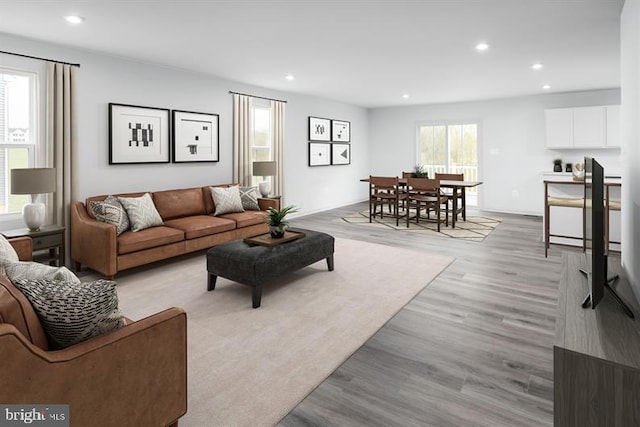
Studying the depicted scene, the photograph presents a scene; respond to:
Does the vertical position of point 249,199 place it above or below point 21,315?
above

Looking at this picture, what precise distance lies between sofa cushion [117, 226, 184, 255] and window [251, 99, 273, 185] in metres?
2.52

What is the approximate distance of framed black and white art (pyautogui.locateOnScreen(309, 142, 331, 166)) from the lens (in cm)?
825

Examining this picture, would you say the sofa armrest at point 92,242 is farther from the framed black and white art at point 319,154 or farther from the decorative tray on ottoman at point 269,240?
the framed black and white art at point 319,154

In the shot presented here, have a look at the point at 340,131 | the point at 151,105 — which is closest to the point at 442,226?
the point at 340,131

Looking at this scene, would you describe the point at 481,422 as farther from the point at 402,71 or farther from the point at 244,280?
the point at 402,71

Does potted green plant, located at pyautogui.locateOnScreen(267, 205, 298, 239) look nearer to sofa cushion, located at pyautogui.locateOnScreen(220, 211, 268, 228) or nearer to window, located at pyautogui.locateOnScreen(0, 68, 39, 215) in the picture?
sofa cushion, located at pyautogui.locateOnScreen(220, 211, 268, 228)

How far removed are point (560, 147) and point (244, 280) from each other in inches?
281

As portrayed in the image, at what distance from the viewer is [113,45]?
4262 millimetres

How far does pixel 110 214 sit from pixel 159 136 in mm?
1582

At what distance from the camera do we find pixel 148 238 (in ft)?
13.7

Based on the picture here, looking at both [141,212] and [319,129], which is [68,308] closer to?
[141,212]

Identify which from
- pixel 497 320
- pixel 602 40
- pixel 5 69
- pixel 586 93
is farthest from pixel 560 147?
pixel 5 69

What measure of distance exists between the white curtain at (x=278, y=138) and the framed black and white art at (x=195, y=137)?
1307 millimetres

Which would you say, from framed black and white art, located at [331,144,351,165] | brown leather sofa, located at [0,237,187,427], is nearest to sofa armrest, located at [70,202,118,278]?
brown leather sofa, located at [0,237,187,427]
